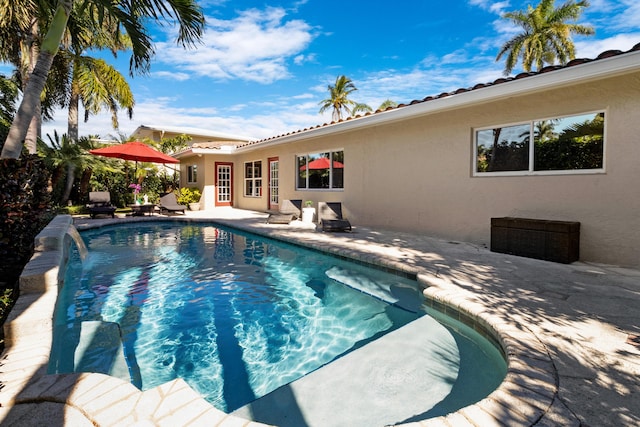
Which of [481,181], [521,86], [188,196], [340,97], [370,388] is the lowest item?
[370,388]

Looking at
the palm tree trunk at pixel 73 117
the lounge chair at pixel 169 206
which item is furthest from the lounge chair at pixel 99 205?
the palm tree trunk at pixel 73 117

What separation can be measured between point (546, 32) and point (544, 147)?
76.5ft

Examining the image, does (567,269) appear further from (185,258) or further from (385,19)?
(385,19)

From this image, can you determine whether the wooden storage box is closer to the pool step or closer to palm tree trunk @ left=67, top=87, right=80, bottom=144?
the pool step

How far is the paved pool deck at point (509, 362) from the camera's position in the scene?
1.92 metres

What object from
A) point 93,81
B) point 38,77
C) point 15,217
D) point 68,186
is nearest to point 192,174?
point 68,186

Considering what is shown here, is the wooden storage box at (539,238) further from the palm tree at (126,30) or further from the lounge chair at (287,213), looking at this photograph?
the palm tree at (126,30)

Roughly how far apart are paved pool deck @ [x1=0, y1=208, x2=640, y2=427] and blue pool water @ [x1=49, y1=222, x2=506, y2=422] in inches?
13.6

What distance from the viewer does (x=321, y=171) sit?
12.2 meters

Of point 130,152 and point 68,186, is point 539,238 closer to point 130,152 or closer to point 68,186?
point 130,152

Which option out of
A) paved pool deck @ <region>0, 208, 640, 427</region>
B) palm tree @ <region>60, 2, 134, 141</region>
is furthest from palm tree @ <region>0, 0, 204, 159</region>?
palm tree @ <region>60, 2, 134, 141</region>

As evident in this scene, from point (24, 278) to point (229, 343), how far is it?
6.95 feet

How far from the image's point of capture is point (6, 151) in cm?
542

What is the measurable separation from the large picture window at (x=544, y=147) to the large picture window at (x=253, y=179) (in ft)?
34.6
